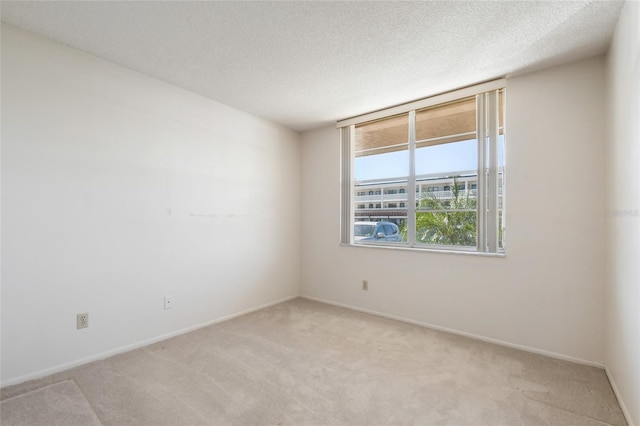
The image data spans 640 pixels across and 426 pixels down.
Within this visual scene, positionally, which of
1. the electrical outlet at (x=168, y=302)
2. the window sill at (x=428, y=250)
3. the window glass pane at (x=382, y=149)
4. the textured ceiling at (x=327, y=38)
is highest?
the textured ceiling at (x=327, y=38)

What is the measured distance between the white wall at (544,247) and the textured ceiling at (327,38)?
317 millimetres

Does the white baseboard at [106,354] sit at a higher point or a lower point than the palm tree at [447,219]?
lower

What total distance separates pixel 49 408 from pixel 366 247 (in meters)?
3.04

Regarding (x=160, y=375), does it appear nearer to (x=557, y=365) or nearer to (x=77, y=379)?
(x=77, y=379)

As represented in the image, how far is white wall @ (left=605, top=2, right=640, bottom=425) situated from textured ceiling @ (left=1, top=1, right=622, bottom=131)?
0.35 meters

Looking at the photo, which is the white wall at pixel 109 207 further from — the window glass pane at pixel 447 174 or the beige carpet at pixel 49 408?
the window glass pane at pixel 447 174

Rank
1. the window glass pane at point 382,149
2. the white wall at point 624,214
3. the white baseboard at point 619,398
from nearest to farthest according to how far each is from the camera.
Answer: the white wall at point 624,214
the white baseboard at point 619,398
the window glass pane at point 382,149

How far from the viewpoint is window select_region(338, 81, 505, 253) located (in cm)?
283

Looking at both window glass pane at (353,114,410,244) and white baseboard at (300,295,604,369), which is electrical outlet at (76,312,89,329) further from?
window glass pane at (353,114,410,244)

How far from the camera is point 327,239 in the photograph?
411 cm

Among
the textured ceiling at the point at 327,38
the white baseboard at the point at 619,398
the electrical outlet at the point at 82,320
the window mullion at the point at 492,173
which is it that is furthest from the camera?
the window mullion at the point at 492,173

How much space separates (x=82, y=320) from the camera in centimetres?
234

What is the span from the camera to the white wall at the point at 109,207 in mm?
2080

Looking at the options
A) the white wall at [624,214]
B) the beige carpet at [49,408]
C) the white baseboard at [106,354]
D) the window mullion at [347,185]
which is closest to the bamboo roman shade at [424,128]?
the window mullion at [347,185]
